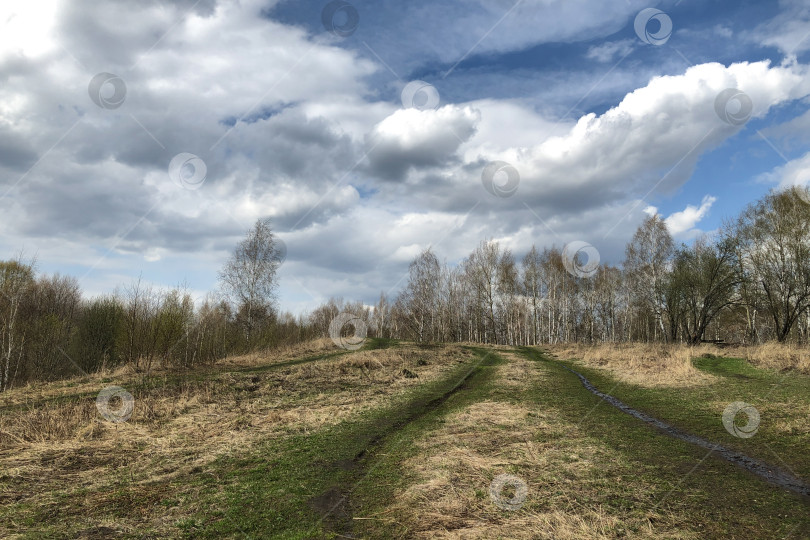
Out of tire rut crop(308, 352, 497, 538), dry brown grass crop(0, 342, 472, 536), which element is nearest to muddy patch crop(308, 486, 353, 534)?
tire rut crop(308, 352, 497, 538)

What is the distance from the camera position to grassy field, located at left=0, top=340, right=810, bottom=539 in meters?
6.03

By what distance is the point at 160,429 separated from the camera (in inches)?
466

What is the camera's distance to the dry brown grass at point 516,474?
18.4ft

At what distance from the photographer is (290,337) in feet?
158

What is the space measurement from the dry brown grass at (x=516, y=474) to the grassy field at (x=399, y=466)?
0.11 ft

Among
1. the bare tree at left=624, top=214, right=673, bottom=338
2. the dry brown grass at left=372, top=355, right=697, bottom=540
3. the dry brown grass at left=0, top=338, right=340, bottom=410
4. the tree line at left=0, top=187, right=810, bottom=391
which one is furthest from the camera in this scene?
the bare tree at left=624, top=214, right=673, bottom=338

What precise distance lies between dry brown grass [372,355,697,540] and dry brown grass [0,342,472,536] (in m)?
3.76

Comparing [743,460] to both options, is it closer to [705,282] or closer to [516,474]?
[516,474]

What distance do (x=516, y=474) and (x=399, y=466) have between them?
2.39 metres

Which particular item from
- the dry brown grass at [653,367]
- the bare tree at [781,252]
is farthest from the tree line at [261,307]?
the dry brown grass at [653,367]

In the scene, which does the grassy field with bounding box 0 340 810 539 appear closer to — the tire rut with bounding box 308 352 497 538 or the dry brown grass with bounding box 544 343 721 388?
the tire rut with bounding box 308 352 497 538

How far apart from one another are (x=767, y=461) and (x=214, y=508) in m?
9.90

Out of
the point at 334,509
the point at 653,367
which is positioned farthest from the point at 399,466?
the point at 653,367

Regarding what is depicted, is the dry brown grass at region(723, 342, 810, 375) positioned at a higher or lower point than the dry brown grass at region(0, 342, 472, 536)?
higher
